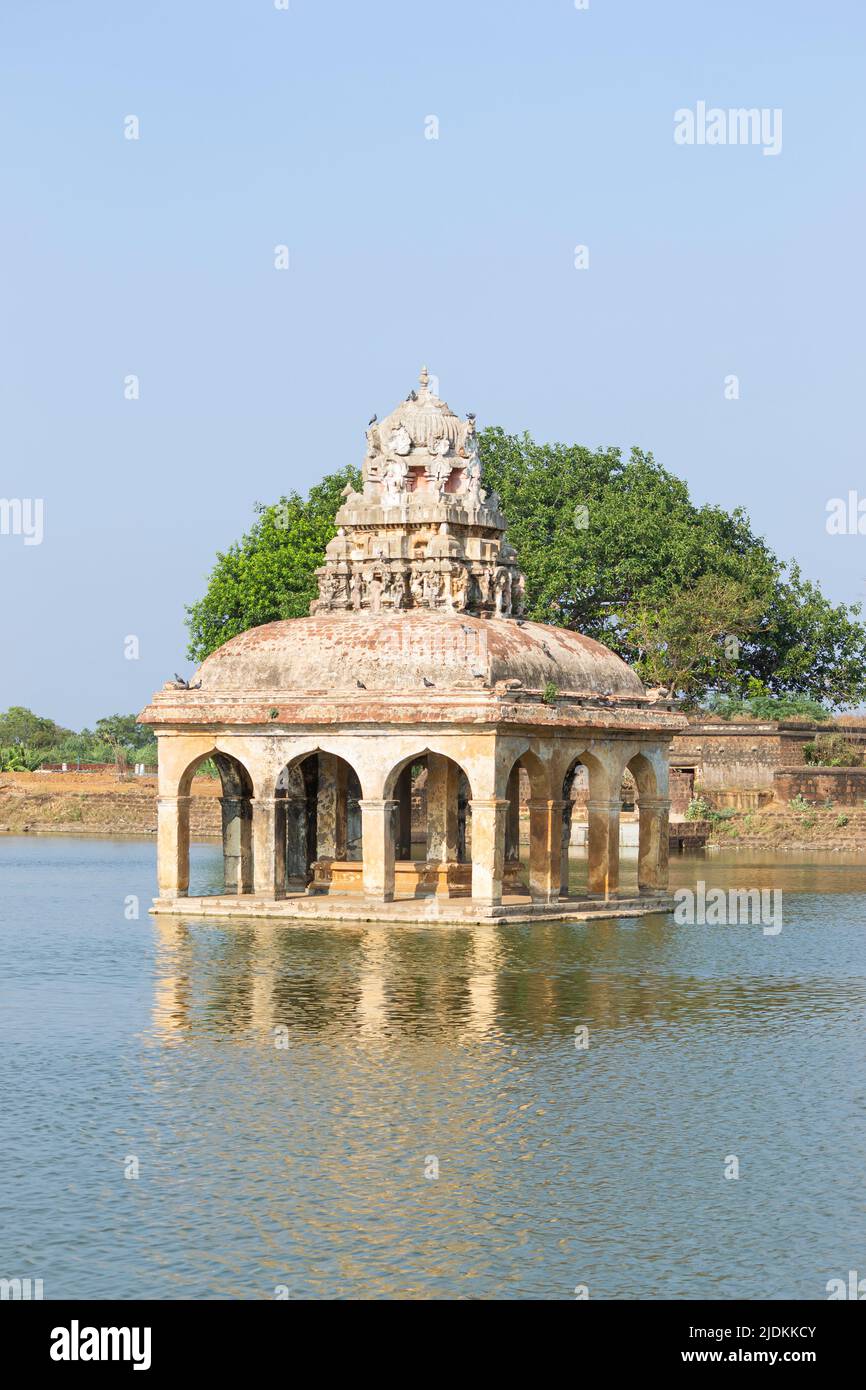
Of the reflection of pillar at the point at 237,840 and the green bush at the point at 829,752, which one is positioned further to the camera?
the green bush at the point at 829,752

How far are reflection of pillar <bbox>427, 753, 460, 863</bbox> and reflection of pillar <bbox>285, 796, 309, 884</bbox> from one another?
3.44 meters

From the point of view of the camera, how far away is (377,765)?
1484 inches

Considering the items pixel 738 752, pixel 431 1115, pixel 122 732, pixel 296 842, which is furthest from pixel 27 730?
pixel 431 1115

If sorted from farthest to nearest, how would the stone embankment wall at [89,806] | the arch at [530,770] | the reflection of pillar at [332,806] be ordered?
the stone embankment wall at [89,806]
the reflection of pillar at [332,806]
the arch at [530,770]

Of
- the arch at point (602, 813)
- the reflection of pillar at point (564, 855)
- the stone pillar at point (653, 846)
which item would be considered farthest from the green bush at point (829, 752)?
the arch at point (602, 813)

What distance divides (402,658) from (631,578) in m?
38.5

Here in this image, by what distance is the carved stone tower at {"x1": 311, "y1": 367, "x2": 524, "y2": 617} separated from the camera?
41.3m

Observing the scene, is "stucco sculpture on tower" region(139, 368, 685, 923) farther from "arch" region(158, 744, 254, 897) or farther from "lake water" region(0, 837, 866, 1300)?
"lake water" region(0, 837, 866, 1300)

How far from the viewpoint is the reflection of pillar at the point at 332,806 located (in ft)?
140

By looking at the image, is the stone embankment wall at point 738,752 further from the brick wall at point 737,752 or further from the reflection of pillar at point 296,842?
the reflection of pillar at point 296,842

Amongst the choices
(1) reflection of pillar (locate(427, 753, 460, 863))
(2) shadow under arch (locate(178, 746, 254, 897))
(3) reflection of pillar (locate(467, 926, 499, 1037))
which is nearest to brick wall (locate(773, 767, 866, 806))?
Answer: (1) reflection of pillar (locate(427, 753, 460, 863))

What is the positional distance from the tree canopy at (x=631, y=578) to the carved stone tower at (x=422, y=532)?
82.1ft
